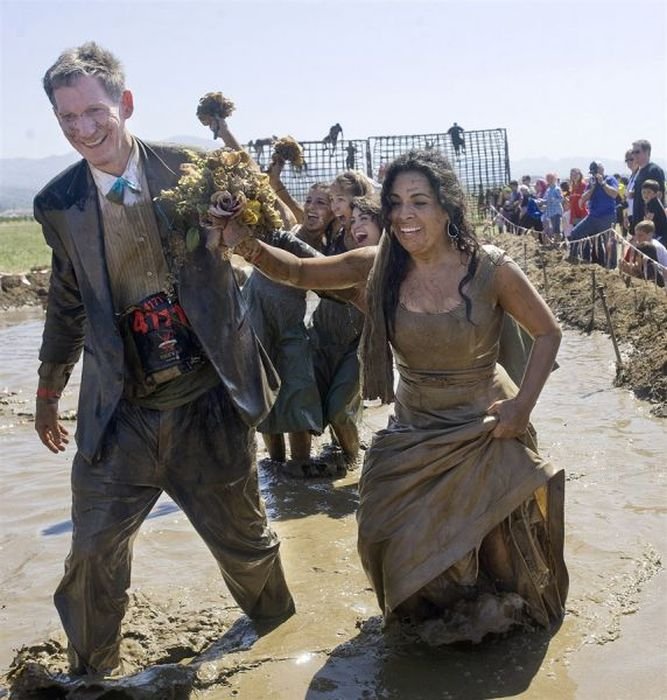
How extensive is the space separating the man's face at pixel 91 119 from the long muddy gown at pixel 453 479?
4.20 feet

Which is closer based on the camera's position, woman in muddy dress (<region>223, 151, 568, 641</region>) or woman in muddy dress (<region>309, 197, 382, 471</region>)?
woman in muddy dress (<region>223, 151, 568, 641</region>)

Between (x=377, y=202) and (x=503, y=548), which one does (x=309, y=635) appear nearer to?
(x=503, y=548)

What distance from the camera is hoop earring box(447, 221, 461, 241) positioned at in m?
4.23

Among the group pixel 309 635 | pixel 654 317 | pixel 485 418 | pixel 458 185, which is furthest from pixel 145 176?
pixel 654 317

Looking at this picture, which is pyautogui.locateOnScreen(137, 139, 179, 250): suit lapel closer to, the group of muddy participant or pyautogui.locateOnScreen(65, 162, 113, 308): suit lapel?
the group of muddy participant

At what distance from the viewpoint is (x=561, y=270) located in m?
15.0

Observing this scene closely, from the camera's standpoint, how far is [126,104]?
3.99 metres

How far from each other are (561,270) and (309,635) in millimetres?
11213

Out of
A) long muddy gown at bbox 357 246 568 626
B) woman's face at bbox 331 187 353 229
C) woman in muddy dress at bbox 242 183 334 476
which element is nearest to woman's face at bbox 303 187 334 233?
woman in muddy dress at bbox 242 183 334 476

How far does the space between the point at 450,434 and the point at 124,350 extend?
1286 mm

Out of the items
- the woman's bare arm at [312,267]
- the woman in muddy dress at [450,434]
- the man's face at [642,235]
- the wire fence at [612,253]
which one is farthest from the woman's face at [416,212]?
the man's face at [642,235]

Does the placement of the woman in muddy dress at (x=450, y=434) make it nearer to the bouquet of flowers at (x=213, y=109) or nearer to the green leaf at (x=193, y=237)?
the green leaf at (x=193, y=237)

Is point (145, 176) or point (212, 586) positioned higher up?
point (145, 176)

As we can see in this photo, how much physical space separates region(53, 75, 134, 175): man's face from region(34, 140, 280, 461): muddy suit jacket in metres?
0.17
